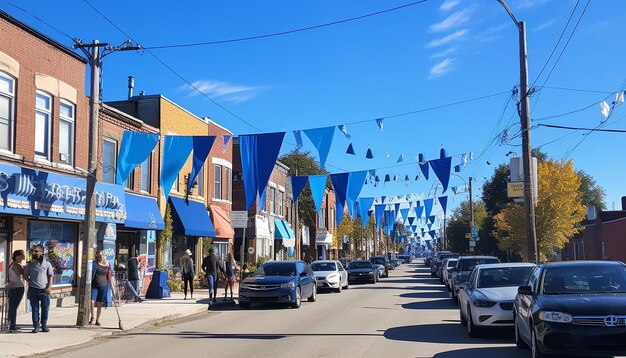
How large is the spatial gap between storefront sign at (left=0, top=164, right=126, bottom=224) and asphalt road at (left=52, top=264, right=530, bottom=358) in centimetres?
458

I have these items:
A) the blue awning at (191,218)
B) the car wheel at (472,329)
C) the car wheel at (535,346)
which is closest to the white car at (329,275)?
the blue awning at (191,218)

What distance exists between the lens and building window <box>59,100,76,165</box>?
1830 cm

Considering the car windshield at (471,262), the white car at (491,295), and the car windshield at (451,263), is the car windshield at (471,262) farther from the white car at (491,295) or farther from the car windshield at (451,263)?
the white car at (491,295)

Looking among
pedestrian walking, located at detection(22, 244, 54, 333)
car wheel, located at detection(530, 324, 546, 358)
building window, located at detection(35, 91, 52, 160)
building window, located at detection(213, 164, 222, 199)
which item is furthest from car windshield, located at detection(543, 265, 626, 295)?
building window, located at detection(213, 164, 222, 199)

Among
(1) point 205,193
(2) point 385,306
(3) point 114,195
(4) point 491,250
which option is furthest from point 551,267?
(4) point 491,250

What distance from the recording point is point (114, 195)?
2034 cm

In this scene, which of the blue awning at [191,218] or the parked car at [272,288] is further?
the blue awning at [191,218]

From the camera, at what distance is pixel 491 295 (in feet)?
38.9

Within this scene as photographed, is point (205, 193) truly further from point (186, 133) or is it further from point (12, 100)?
point (12, 100)

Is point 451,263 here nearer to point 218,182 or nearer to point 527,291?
point 218,182

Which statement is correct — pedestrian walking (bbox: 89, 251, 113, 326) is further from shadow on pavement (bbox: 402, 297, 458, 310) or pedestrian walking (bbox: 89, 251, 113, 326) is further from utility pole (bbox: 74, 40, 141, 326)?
shadow on pavement (bbox: 402, 297, 458, 310)

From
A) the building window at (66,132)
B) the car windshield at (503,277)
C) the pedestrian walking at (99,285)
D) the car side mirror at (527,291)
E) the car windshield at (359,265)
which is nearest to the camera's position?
the car side mirror at (527,291)

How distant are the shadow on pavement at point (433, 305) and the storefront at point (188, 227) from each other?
33.2 feet

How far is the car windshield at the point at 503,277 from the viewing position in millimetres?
12883
